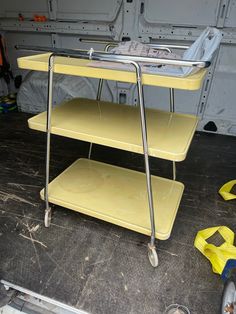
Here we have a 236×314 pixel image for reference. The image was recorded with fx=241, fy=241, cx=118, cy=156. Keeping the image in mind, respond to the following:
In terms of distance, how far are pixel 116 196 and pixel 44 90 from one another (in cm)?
162

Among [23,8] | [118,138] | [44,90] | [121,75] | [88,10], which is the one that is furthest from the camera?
[44,90]

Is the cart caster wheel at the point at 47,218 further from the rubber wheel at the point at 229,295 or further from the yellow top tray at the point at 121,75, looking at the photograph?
the rubber wheel at the point at 229,295

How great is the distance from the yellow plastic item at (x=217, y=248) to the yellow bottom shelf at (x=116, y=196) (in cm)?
20

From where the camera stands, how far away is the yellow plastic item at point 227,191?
4.62ft

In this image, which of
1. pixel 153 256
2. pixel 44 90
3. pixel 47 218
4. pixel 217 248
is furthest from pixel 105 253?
pixel 44 90

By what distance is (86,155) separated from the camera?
1.86m

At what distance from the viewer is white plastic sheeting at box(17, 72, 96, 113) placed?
7.54 feet

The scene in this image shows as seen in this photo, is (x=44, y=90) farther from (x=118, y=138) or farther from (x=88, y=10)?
(x=118, y=138)

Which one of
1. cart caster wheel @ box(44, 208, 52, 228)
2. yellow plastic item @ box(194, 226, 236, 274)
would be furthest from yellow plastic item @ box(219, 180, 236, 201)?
cart caster wheel @ box(44, 208, 52, 228)

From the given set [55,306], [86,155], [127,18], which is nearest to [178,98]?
[127,18]

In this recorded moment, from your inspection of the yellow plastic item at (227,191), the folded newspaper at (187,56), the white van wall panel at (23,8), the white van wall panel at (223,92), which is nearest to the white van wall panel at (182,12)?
the white van wall panel at (223,92)

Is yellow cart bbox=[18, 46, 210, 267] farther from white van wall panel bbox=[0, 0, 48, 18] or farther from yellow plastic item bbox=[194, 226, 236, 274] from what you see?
white van wall panel bbox=[0, 0, 48, 18]

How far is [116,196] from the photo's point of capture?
3.93 feet

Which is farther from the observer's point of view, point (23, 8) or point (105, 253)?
point (23, 8)
